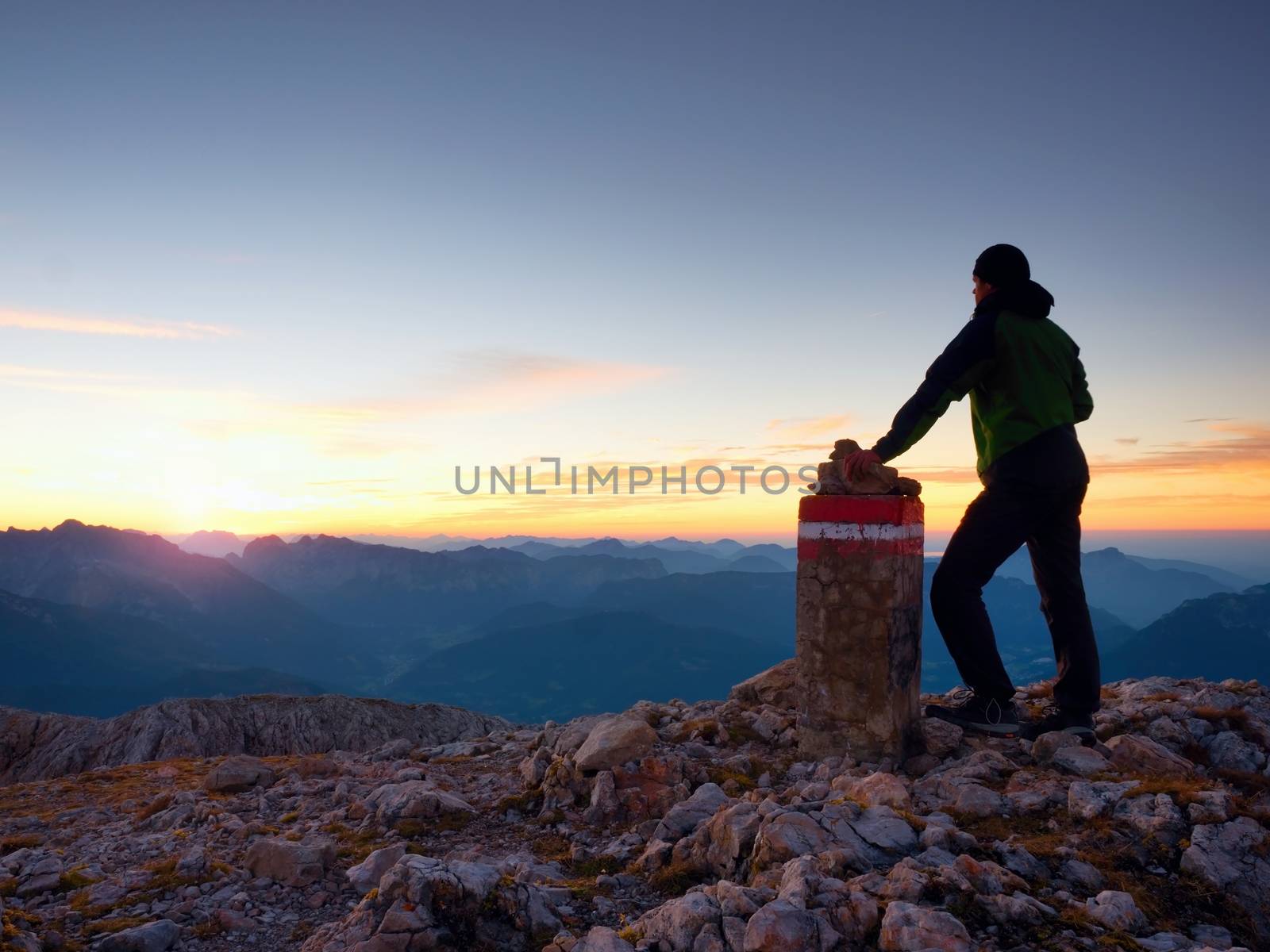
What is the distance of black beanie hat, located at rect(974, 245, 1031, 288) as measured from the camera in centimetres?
579

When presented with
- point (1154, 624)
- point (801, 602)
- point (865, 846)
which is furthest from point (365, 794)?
point (1154, 624)

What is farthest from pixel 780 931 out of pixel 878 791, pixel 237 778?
pixel 237 778

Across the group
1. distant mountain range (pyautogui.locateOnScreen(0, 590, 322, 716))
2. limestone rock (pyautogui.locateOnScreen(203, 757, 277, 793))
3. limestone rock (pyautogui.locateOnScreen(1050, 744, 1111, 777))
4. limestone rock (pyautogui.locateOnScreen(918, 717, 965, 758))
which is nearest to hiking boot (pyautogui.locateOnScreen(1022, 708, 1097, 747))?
limestone rock (pyautogui.locateOnScreen(1050, 744, 1111, 777))

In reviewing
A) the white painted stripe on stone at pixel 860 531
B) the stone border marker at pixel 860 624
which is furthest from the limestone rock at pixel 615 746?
the white painted stripe on stone at pixel 860 531

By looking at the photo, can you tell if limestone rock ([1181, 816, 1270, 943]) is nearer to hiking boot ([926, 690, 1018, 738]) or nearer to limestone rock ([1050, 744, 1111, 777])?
limestone rock ([1050, 744, 1111, 777])

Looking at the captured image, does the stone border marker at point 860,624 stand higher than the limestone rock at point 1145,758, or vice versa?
the stone border marker at point 860,624

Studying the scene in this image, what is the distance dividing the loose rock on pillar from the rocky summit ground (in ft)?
0.93

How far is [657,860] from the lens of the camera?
183 inches

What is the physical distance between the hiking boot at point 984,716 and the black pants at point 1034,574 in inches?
13.1

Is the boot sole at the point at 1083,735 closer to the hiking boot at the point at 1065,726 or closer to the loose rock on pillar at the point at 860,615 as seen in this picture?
the hiking boot at the point at 1065,726

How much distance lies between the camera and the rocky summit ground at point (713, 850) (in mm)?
3441

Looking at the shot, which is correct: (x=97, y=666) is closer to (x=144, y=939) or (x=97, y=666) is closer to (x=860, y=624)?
(x=144, y=939)

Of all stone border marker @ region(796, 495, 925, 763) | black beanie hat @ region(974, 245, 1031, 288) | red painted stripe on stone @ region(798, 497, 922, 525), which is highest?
black beanie hat @ region(974, 245, 1031, 288)

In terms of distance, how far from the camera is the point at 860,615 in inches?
241
